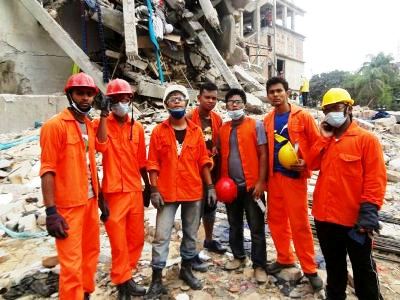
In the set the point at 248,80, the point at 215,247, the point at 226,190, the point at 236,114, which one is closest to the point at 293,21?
the point at 248,80

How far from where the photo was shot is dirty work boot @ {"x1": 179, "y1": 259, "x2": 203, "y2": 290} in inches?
125

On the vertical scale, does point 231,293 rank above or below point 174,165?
below

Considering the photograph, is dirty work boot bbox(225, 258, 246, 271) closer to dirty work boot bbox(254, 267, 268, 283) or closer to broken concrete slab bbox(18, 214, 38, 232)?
dirty work boot bbox(254, 267, 268, 283)

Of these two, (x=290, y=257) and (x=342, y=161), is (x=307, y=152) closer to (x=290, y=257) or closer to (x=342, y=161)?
(x=342, y=161)

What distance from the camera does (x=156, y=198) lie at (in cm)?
307

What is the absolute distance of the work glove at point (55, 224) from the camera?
238cm

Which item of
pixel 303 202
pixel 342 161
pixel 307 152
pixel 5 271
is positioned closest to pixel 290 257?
pixel 303 202

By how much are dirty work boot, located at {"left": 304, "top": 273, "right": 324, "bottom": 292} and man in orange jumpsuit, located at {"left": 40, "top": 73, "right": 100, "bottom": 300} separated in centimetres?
188

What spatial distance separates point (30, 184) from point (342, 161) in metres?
4.94

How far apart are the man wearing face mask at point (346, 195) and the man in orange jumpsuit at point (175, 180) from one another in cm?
104

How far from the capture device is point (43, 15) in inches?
344

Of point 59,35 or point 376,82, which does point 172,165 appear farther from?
point 376,82

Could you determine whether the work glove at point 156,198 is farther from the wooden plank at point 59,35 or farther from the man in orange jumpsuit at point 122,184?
the wooden plank at point 59,35

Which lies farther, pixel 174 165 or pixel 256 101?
pixel 256 101
